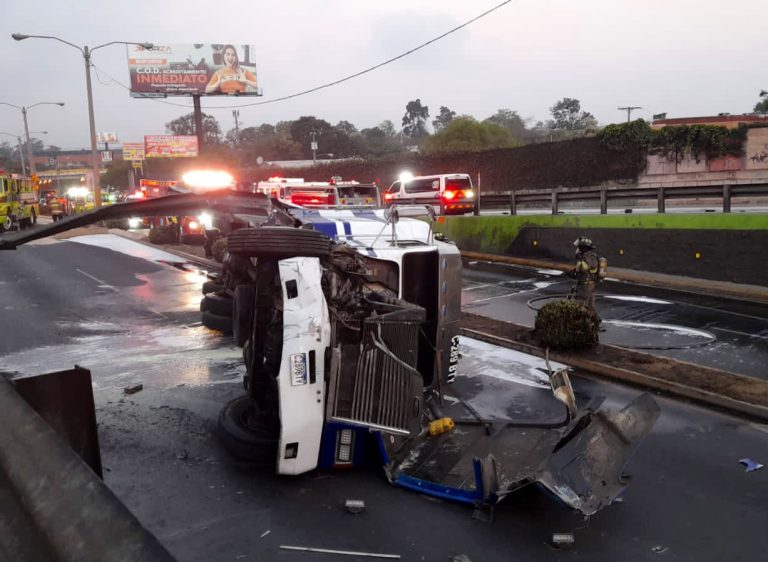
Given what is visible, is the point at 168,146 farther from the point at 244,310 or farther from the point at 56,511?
the point at 56,511

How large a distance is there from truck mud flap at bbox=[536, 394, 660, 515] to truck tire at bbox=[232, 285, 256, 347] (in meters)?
3.29

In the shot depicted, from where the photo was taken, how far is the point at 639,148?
117 ft

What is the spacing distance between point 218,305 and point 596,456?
7705 millimetres

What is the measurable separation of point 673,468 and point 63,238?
29827mm

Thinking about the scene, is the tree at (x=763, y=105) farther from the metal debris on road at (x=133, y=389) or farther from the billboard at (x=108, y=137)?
the billboard at (x=108, y=137)

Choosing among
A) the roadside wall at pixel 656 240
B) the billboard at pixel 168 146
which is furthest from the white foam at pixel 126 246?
the billboard at pixel 168 146

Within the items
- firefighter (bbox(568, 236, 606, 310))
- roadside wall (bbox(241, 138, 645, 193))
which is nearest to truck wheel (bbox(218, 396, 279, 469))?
firefighter (bbox(568, 236, 606, 310))

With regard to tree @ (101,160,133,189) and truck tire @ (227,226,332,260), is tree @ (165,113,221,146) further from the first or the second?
truck tire @ (227,226,332,260)

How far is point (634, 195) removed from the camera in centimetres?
1873

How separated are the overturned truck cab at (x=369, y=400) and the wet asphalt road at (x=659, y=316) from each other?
14.8ft

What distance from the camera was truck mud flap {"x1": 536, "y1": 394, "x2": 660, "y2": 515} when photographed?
4633 mm

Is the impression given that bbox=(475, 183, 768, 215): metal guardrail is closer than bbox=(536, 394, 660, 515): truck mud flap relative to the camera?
No

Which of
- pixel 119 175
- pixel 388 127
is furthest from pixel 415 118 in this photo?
pixel 119 175

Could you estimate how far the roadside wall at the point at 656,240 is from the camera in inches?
560
